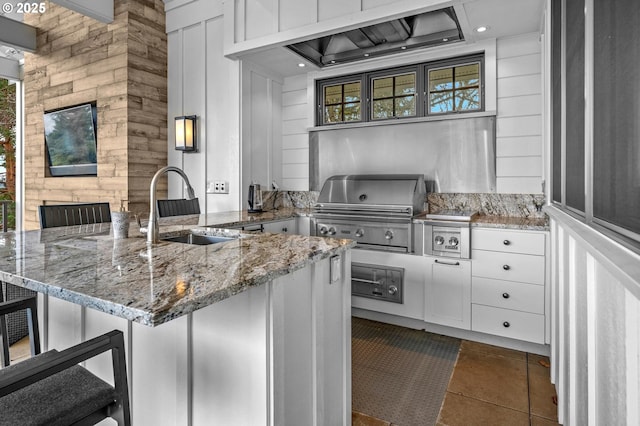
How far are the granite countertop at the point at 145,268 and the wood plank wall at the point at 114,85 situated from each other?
7.17 feet

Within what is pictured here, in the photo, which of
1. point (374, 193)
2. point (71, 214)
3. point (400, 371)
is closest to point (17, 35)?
point (71, 214)

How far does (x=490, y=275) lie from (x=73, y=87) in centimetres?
487

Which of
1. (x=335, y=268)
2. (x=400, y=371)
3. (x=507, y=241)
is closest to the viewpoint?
(x=335, y=268)

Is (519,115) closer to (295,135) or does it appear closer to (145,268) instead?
(295,135)

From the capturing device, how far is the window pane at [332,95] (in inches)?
161

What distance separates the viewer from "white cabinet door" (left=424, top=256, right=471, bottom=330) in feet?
9.53

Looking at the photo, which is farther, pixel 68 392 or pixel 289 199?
pixel 289 199

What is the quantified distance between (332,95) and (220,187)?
160 cm

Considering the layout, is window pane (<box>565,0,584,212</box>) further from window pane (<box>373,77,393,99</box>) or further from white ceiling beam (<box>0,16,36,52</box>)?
white ceiling beam (<box>0,16,36,52</box>)

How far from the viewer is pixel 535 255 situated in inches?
105

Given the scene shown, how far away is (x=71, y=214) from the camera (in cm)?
254

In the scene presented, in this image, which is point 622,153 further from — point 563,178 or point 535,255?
point 535,255

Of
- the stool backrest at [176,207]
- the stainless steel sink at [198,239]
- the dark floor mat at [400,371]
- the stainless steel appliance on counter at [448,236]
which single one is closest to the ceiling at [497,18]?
the stainless steel appliance on counter at [448,236]

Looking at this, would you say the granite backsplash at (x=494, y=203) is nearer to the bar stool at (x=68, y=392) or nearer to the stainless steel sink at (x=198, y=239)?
the stainless steel sink at (x=198, y=239)
